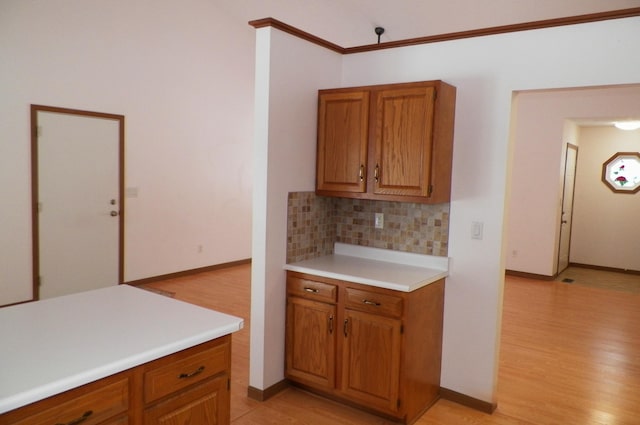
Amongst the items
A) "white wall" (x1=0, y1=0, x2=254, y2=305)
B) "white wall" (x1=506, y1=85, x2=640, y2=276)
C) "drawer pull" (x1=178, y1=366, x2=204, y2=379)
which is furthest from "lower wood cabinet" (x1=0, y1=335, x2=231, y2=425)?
"white wall" (x1=506, y1=85, x2=640, y2=276)

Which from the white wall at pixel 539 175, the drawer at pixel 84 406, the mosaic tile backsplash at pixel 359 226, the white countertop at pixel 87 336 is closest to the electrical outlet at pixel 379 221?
the mosaic tile backsplash at pixel 359 226

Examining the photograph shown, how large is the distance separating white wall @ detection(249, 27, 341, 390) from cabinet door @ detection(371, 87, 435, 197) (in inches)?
21.8

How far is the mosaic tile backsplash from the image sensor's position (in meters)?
3.34

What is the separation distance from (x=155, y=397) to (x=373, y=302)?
1.56m

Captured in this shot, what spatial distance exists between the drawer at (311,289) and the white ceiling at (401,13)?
377cm

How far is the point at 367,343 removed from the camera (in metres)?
2.97

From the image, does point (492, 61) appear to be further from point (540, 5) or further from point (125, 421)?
point (125, 421)

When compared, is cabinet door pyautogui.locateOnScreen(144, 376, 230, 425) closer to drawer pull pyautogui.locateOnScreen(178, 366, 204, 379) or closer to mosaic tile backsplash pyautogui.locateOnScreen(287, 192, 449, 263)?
drawer pull pyautogui.locateOnScreen(178, 366, 204, 379)

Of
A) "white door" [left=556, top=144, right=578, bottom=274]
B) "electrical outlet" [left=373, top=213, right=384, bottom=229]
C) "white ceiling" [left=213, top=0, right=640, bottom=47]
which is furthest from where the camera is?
"white door" [left=556, top=144, right=578, bottom=274]

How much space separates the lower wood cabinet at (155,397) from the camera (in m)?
1.39

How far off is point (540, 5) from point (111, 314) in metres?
5.03

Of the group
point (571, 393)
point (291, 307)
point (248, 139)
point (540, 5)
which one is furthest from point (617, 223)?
point (291, 307)

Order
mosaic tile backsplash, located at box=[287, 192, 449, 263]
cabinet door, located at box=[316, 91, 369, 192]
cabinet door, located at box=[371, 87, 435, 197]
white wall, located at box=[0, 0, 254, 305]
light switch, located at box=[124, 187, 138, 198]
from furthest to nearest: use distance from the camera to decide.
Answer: light switch, located at box=[124, 187, 138, 198] → white wall, located at box=[0, 0, 254, 305] → mosaic tile backsplash, located at box=[287, 192, 449, 263] → cabinet door, located at box=[316, 91, 369, 192] → cabinet door, located at box=[371, 87, 435, 197]

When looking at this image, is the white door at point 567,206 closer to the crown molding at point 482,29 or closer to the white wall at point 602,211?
the white wall at point 602,211
